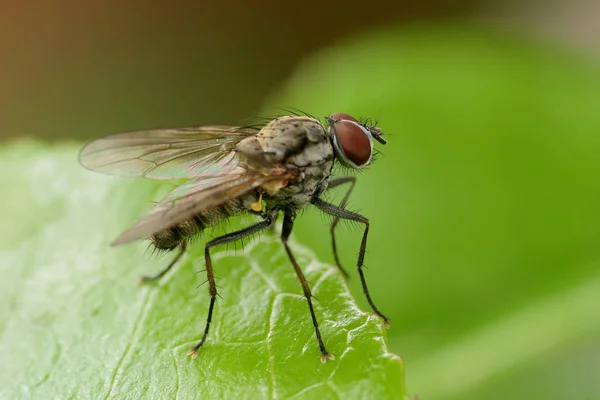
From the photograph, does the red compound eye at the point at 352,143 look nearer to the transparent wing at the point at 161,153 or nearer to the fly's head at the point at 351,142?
the fly's head at the point at 351,142

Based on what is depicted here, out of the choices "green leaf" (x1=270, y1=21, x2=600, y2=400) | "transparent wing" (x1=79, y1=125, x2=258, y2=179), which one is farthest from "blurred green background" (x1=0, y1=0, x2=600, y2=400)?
"transparent wing" (x1=79, y1=125, x2=258, y2=179)

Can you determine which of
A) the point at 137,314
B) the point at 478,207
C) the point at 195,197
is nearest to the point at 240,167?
the point at 195,197

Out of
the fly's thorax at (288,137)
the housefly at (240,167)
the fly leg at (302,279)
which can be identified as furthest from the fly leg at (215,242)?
the fly's thorax at (288,137)

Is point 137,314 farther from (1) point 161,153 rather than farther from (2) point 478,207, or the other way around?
(2) point 478,207

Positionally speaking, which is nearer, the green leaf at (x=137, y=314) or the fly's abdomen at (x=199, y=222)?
the green leaf at (x=137, y=314)

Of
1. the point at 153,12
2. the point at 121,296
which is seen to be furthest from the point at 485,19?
the point at 121,296

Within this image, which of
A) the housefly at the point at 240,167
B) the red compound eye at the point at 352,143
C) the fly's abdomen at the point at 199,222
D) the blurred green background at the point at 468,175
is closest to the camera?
the housefly at the point at 240,167

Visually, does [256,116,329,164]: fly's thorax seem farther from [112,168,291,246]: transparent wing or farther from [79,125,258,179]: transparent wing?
[79,125,258,179]: transparent wing
